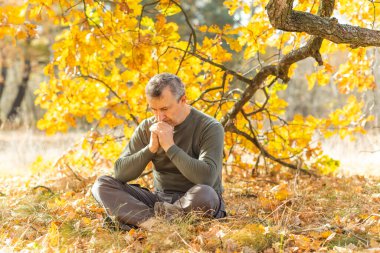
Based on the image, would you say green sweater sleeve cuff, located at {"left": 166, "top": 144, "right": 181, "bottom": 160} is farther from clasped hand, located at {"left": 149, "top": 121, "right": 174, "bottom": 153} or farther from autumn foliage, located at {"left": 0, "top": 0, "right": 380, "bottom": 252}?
autumn foliage, located at {"left": 0, "top": 0, "right": 380, "bottom": 252}

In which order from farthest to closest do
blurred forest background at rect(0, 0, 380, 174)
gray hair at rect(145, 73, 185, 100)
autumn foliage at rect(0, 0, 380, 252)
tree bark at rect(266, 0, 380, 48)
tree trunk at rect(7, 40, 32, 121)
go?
1. tree trunk at rect(7, 40, 32, 121)
2. blurred forest background at rect(0, 0, 380, 174)
3. gray hair at rect(145, 73, 185, 100)
4. tree bark at rect(266, 0, 380, 48)
5. autumn foliage at rect(0, 0, 380, 252)

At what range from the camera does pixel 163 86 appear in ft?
12.5

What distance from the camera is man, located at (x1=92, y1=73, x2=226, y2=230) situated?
3.71 metres

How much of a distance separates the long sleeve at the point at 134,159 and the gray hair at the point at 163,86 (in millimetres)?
395

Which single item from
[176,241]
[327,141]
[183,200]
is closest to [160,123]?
[183,200]

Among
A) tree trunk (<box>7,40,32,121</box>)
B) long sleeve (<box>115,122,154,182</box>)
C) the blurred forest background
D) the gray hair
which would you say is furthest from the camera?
tree trunk (<box>7,40,32,121</box>)

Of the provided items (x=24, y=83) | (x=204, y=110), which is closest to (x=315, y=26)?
(x=204, y=110)

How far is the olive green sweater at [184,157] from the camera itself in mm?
3723

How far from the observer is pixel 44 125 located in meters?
6.32

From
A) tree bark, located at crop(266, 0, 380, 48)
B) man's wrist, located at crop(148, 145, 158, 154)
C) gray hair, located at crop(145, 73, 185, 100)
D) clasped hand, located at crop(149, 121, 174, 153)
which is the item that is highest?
tree bark, located at crop(266, 0, 380, 48)

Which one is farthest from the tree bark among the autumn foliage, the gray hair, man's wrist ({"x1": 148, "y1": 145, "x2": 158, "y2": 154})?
man's wrist ({"x1": 148, "y1": 145, "x2": 158, "y2": 154})

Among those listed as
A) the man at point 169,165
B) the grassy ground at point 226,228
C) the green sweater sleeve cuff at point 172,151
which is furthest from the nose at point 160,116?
the grassy ground at point 226,228

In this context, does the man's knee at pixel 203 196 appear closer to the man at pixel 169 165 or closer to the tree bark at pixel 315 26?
the man at pixel 169 165

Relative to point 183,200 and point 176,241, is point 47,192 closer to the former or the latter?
point 183,200
